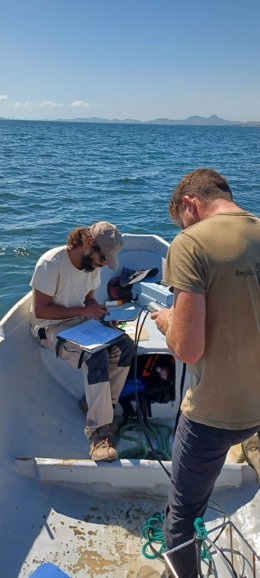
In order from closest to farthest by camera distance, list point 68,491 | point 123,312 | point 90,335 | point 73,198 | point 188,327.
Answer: point 188,327
point 68,491
point 90,335
point 123,312
point 73,198

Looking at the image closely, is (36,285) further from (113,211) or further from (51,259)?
(113,211)

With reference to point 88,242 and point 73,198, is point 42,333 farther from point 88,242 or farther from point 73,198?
point 73,198

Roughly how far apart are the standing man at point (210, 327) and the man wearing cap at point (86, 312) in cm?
116

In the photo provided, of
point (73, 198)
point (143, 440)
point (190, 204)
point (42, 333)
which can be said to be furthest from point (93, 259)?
point (73, 198)

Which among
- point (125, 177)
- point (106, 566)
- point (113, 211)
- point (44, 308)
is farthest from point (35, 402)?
point (125, 177)

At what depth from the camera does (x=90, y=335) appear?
332cm

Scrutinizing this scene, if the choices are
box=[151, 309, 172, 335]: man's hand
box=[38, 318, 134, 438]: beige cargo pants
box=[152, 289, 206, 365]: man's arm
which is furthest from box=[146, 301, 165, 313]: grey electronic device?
box=[152, 289, 206, 365]: man's arm

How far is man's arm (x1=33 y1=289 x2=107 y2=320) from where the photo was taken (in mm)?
3404

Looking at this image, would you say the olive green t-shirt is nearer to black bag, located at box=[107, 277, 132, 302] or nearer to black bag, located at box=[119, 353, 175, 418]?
black bag, located at box=[119, 353, 175, 418]

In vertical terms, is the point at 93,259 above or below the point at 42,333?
above

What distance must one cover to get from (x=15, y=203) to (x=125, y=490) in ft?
41.4

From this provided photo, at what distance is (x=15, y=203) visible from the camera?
1452 cm

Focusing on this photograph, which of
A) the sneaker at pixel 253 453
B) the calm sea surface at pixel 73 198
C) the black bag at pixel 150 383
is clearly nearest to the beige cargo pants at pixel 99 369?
the black bag at pixel 150 383

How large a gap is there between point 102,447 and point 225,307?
5.81ft
